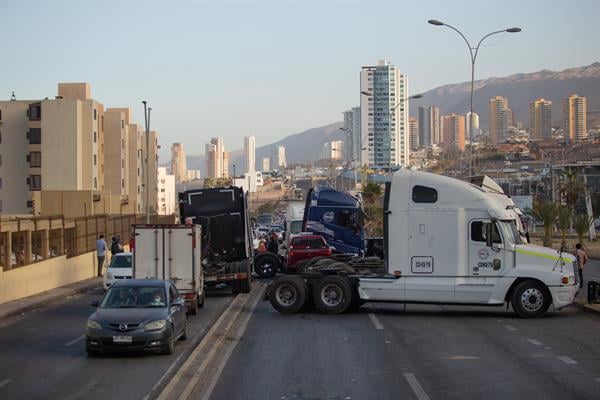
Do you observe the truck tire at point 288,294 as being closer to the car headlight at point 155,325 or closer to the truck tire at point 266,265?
the car headlight at point 155,325

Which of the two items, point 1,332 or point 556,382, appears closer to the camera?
point 556,382

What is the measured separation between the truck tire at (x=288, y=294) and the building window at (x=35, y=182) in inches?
2337

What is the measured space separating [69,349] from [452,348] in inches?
302

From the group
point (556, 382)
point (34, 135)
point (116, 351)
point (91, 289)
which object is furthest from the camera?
point (34, 135)

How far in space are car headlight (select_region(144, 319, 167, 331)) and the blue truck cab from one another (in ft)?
90.6

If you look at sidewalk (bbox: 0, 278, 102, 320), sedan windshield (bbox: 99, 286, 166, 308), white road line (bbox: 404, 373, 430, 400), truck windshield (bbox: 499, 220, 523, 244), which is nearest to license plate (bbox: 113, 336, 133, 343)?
sedan windshield (bbox: 99, 286, 166, 308)

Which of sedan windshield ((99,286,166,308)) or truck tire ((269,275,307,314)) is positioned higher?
sedan windshield ((99,286,166,308))

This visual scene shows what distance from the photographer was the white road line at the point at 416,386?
1227cm

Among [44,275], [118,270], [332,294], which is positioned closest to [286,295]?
[332,294]

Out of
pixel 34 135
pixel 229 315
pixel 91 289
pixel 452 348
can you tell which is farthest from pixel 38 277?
pixel 34 135

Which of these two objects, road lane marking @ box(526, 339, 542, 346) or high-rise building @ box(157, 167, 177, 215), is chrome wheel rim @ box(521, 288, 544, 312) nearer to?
road lane marking @ box(526, 339, 542, 346)

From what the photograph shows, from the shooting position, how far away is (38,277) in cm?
3347

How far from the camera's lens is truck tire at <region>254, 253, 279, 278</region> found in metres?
40.3

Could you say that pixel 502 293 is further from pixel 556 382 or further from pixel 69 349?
pixel 69 349
